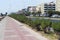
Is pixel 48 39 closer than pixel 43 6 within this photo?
Yes

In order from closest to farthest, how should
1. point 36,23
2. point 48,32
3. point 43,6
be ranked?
point 48,32 < point 36,23 < point 43,6

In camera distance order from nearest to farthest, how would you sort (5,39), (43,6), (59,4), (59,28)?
(59,28) < (5,39) < (59,4) < (43,6)

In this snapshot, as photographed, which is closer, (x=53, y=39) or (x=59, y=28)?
(x=59, y=28)

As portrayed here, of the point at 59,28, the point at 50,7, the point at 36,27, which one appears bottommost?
the point at 50,7

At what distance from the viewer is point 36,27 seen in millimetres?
25688

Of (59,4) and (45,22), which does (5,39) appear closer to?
(45,22)

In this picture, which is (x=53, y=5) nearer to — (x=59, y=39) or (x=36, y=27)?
(x=36, y=27)

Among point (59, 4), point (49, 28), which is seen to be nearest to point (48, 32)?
point (49, 28)

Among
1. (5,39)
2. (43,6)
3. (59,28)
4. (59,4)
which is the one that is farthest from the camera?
(43,6)

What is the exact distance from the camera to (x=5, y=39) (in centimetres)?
1650

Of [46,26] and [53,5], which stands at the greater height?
[46,26]

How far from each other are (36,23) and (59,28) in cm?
1076

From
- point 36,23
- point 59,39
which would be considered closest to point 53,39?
point 59,39

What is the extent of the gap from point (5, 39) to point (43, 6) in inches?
5966
